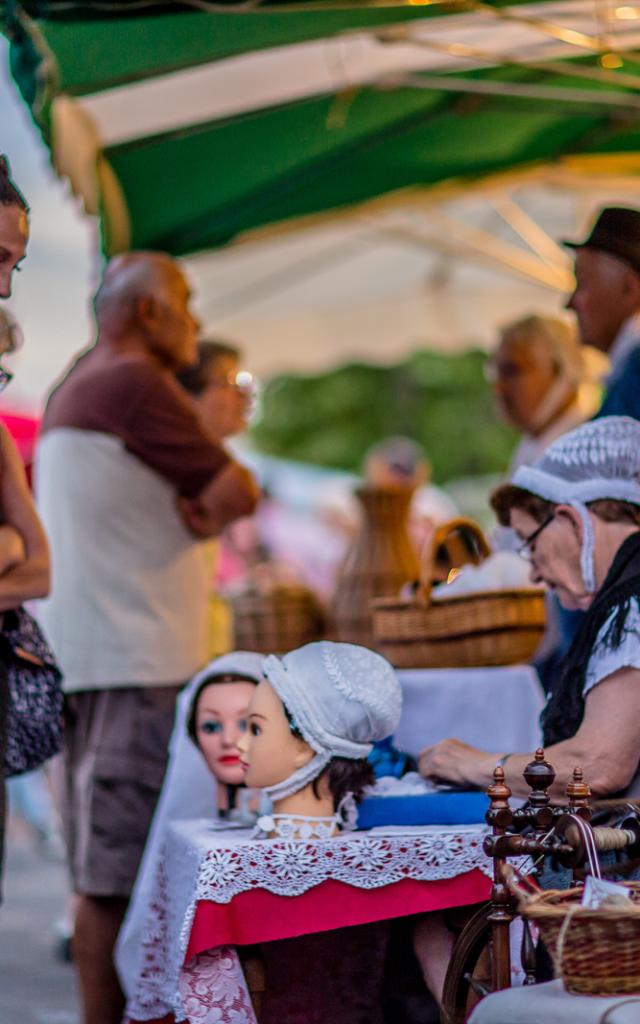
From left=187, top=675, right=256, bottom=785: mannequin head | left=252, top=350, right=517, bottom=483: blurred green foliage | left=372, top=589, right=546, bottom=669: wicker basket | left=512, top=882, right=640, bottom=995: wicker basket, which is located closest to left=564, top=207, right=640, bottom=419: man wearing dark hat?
left=372, top=589, right=546, bottom=669: wicker basket

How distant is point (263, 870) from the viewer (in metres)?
2.78

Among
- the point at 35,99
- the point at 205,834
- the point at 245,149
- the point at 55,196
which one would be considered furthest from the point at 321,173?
the point at 205,834

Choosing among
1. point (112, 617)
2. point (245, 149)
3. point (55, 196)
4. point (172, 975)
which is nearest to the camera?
point (172, 975)

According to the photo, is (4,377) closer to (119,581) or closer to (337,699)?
(337,699)

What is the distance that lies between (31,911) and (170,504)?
3.25 meters

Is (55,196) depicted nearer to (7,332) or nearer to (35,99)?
(35,99)

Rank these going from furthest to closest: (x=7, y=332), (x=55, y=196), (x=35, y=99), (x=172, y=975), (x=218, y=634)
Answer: (x=55, y=196), (x=218, y=634), (x=35, y=99), (x=7, y=332), (x=172, y=975)

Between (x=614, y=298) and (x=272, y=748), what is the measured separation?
6.69 ft

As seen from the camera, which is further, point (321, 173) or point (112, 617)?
point (321, 173)

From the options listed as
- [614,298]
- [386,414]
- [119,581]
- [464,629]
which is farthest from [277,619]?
[386,414]

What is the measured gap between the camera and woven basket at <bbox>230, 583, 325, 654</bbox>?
4.80 meters

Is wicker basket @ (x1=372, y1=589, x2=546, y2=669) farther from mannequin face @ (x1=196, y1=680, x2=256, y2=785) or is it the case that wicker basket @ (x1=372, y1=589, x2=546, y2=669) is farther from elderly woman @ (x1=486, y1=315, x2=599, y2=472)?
elderly woman @ (x1=486, y1=315, x2=599, y2=472)

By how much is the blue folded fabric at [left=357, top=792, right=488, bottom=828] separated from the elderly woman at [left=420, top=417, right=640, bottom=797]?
0.06 metres

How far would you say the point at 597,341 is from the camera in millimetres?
4445
